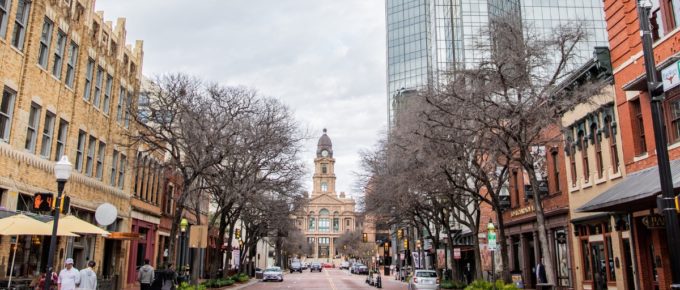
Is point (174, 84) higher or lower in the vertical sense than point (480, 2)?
lower

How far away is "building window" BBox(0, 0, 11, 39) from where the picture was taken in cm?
1803

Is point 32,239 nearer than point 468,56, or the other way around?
point 32,239

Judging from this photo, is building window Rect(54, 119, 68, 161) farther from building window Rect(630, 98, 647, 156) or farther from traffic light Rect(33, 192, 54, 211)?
building window Rect(630, 98, 647, 156)

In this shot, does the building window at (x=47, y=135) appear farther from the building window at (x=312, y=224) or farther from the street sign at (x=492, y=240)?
the building window at (x=312, y=224)

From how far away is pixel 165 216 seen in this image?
132ft

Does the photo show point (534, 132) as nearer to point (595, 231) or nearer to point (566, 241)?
point (595, 231)

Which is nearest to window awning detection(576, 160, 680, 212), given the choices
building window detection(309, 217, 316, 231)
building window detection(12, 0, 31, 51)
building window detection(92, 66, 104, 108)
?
building window detection(12, 0, 31, 51)

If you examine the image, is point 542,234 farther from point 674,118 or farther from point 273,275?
point 273,275

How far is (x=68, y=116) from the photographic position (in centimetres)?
2305

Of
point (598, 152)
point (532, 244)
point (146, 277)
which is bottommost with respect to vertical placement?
point (146, 277)

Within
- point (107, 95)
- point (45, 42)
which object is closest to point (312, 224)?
point (107, 95)

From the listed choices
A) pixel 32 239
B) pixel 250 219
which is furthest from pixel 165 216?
pixel 32 239

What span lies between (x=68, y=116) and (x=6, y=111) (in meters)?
4.27

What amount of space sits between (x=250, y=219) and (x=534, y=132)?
97.3ft
